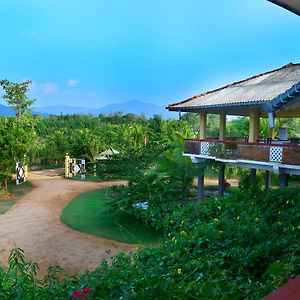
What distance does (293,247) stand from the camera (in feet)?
16.4

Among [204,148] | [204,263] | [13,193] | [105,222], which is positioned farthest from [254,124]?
[13,193]

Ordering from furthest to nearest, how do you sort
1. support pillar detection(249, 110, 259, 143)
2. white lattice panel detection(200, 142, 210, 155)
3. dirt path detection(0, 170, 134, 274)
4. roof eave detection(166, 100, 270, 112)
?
support pillar detection(249, 110, 259, 143), white lattice panel detection(200, 142, 210, 155), roof eave detection(166, 100, 270, 112), dirt path detection(0, 170, 134, 274)

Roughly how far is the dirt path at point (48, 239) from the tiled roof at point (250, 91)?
18.9ft

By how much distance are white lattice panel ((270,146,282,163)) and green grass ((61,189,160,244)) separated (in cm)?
405

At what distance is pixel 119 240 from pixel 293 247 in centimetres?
691

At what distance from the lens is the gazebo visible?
10.2m

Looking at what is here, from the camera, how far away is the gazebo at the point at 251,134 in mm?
10227

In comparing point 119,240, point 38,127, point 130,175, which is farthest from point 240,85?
A: point 38,127

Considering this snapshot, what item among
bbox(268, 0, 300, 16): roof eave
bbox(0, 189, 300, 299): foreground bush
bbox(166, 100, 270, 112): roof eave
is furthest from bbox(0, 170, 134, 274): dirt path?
bbox(268, 0, 300, 16): roof eave

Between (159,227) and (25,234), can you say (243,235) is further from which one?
(25,234)

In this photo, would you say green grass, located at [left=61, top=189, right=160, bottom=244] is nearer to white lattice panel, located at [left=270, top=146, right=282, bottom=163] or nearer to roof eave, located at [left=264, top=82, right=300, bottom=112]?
white lattice panel, located at [left=270, top=146, right=282, bottom=163]

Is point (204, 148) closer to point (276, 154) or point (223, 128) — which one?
point (223, 128)

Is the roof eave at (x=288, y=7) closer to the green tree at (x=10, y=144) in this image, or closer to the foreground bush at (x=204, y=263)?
the foreground bush at (x=204, y=263)

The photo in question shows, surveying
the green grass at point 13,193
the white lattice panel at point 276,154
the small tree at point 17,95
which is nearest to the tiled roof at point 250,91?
the white lattice panel at point 276,154
